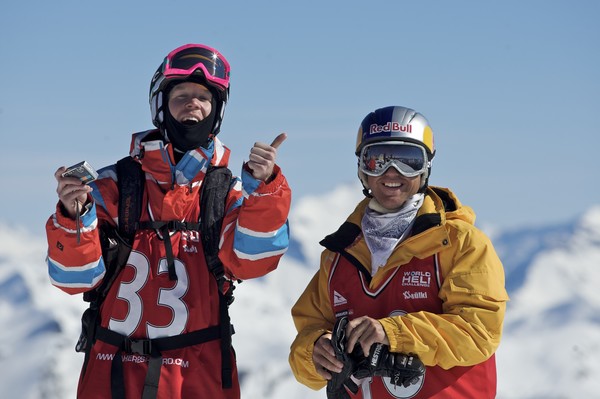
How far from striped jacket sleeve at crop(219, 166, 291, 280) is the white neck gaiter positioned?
517mm

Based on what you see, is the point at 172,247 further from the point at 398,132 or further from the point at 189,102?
the point at 398,132

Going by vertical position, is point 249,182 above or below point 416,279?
above

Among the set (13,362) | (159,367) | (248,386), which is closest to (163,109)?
(159,367)

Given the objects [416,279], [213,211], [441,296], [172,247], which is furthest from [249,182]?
[441,296]

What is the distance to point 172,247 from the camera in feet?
18.8

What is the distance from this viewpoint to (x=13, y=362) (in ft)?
559

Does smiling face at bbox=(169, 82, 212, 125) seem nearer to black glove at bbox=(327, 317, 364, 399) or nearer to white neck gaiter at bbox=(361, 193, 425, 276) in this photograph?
white neck gaiter at bbox=(361, 193, 425, 276)

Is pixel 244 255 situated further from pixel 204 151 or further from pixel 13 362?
pixel 13 362

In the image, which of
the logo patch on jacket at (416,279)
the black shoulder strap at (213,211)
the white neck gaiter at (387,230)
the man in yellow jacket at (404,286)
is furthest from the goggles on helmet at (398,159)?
the black shoulder strap at (213,211)

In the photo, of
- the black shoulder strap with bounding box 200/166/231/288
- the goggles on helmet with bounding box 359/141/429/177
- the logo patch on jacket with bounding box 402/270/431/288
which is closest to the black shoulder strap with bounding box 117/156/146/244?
the black shoulder strap with bounding box 200/166/231/288

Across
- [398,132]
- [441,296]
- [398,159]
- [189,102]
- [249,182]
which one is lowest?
[441,296]

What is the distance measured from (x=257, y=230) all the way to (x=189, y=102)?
1032 mm

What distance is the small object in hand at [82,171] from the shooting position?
5246 mm

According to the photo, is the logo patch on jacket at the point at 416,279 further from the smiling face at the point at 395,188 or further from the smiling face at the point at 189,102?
the smiling face at the point at 189,102
